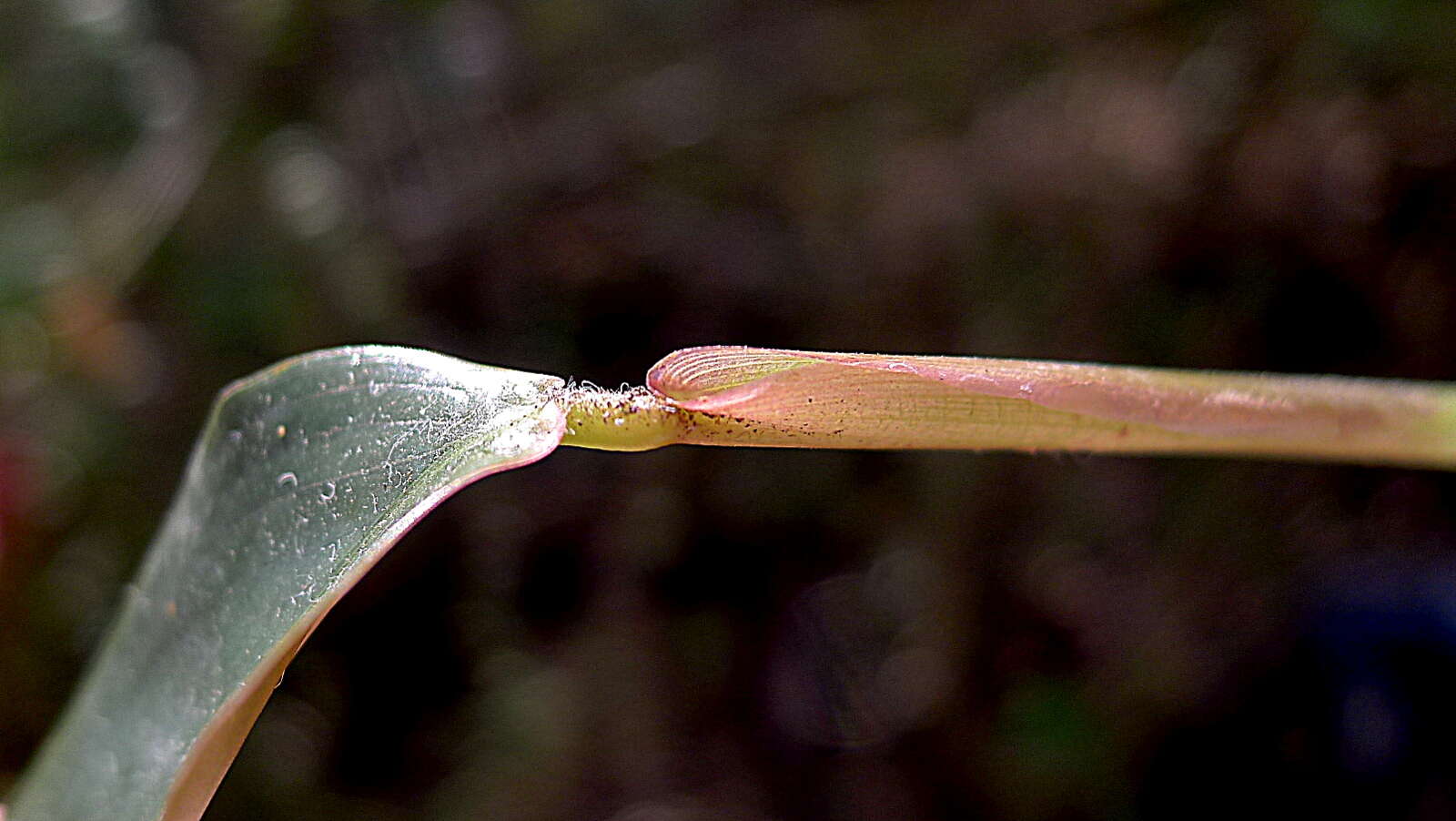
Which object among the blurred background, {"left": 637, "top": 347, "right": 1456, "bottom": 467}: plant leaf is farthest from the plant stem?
the blurred background

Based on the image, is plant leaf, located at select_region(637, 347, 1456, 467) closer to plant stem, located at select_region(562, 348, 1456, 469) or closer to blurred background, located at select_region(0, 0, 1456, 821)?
plant stem, located at select_region(562, 348, 1456, 469)

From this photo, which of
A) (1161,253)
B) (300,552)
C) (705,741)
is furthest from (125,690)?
(1161,253)

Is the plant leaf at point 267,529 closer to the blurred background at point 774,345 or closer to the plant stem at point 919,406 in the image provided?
the plant stem at point 919,406

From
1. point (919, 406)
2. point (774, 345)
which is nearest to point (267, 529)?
point (919, 406)

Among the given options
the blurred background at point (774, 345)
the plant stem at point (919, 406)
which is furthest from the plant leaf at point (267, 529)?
the blurred background at point (774, 345)

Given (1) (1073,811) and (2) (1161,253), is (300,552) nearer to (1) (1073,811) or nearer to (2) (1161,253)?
(1) (1073,811)
